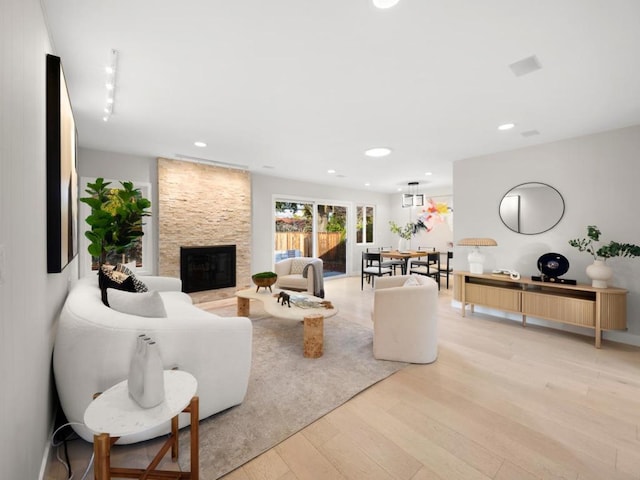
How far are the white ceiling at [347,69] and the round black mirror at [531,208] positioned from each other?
70 cm

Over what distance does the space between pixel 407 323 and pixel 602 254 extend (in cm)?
257

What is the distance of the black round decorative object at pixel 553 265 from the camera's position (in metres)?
3.61

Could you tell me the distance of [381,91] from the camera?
247cm

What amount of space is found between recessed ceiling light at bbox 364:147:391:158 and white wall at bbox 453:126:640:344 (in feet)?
4.73

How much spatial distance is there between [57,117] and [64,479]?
1954 mm

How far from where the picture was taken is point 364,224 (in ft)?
27.7

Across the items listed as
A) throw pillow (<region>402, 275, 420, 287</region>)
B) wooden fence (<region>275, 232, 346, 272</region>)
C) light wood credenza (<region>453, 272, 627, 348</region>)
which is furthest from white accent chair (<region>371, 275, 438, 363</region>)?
wooden fence (<region>275, 232, 346, 272</region>)

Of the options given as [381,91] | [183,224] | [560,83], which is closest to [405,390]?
[381,91]

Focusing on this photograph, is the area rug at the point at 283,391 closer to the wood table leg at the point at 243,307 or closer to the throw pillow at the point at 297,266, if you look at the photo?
the wood table leg at the point at 243,307

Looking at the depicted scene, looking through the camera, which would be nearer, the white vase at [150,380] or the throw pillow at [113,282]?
the white vase at [150,380]

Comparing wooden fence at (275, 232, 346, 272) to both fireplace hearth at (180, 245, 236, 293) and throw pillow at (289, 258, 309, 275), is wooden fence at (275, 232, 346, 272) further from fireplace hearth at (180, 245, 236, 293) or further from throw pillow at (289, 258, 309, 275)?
fireplace hearth at (180, 245, 236, 293)

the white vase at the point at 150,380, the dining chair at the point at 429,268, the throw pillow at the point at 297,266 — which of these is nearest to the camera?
the white vase at the point at 150,380

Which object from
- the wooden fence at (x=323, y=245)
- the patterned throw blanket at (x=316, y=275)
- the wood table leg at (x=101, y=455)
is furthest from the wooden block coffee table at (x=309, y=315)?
the wooden fence at (x=323, y=245)

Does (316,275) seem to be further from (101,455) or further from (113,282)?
(101,455)
